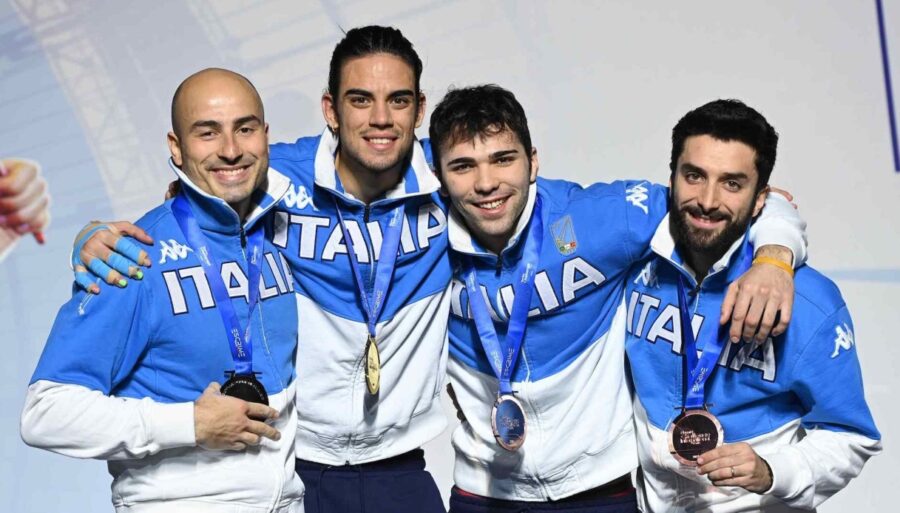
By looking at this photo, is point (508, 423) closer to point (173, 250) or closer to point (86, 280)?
point (173, 250)

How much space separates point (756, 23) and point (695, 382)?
243 cm

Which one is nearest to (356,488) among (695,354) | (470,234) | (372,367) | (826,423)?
(372,367)

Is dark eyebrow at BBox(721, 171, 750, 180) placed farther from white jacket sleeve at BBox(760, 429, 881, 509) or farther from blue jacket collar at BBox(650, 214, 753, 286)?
white jacket sleeve at BBox(760, 429, 881, 509)

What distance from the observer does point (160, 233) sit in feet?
7.84

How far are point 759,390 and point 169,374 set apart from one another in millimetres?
1290

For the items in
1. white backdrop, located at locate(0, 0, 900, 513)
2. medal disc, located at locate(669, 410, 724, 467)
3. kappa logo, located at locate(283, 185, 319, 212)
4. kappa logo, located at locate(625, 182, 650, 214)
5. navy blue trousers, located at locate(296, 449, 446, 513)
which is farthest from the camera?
white backdrop, located at locate(0, 0, 900, 513)

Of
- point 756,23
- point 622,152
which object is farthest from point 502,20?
point 756,23

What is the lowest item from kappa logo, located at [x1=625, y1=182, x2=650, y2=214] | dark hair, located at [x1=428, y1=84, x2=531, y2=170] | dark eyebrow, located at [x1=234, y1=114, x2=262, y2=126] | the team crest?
the team crest

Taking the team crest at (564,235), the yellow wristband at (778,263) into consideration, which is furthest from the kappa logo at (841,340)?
the team crest at (564,235)

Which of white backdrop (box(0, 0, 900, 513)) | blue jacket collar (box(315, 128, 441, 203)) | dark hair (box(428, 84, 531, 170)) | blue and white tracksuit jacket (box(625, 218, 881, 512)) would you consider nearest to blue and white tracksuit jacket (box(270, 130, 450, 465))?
blue jacket collar (box(315, 128, 441, 203))

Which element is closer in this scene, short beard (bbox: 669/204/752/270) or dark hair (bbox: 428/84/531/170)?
short beard (bbox: 669/204/752/270)

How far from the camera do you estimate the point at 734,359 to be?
97.0 inches

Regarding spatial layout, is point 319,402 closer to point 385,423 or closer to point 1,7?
point 385,423

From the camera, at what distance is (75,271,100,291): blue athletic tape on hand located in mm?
2250
